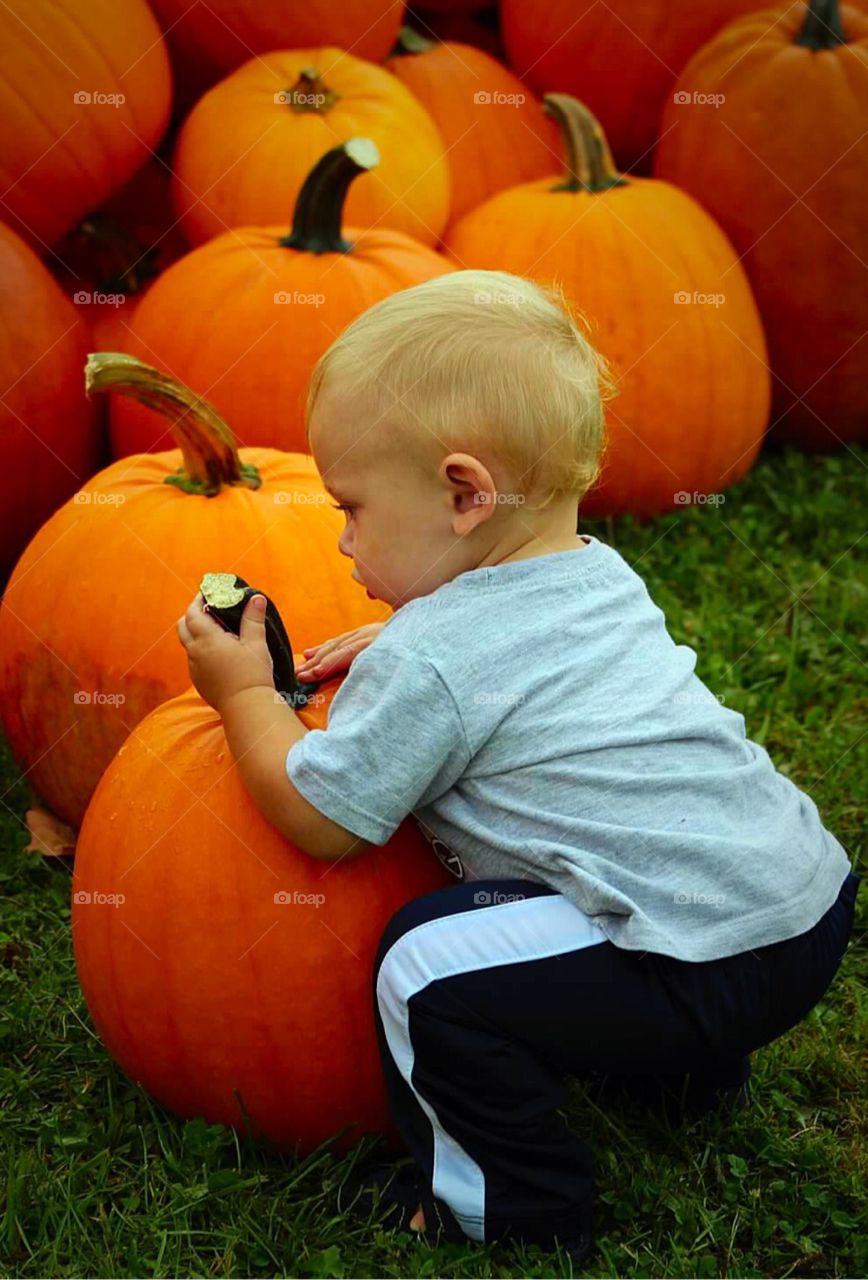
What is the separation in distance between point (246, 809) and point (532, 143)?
9.23 feet

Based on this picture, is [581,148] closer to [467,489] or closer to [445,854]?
[467,489]

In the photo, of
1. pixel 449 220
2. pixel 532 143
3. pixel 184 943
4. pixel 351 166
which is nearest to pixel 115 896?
pixel 184 943

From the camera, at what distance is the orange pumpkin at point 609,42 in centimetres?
409

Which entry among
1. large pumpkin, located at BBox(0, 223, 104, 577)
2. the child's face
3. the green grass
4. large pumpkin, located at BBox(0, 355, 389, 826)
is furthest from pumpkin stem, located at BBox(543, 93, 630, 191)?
the child's face

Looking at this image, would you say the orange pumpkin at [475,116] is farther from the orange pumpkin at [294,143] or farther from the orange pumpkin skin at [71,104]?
the orange pumpkin skin at [71,104]

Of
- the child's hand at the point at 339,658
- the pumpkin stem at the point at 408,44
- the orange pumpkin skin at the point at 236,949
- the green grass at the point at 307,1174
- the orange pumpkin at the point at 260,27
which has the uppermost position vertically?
the orange pumpkin at the point at 260,27

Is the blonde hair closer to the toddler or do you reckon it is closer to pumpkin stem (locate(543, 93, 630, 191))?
the toddler

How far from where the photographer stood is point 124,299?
358cm

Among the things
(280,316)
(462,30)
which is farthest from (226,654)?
(462,30)

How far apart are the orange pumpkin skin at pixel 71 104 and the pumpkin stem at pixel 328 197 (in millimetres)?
551

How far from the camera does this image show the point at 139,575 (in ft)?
7.95

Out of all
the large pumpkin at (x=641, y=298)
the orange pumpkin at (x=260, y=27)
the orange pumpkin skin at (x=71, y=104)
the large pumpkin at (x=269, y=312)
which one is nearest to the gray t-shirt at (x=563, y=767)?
the large pumpkin at (x=269, y=312)

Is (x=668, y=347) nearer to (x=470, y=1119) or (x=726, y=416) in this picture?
(x=726, y=416)

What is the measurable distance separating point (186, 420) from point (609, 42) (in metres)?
2.31
